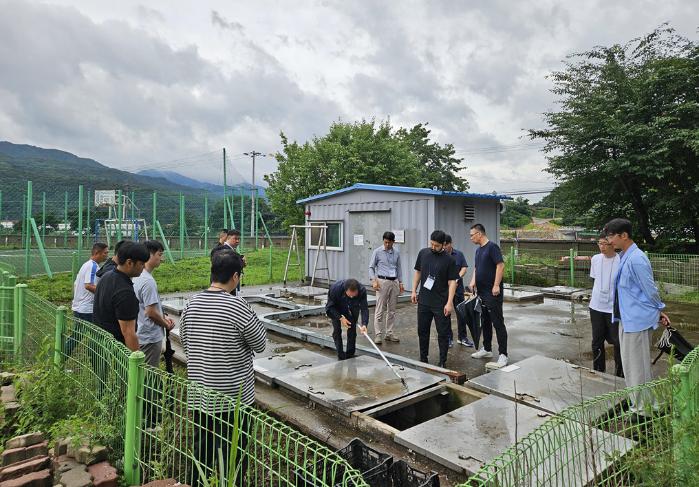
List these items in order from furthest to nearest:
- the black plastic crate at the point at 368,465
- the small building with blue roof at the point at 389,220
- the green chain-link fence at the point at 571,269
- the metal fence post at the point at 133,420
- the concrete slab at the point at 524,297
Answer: the green chain-link fence at the point at 571,269 < the small building with blue roof at the point at 389,220 < the concrete slab at the point at 524,297 < the metal fence post at the point at 133,420 < the black plastic crate at the point at 368,465

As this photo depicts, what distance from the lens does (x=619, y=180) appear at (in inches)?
571

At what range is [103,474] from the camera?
2.56m

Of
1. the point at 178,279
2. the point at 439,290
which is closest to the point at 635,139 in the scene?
the point at 439,290

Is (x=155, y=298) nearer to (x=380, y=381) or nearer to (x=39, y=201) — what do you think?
(x=380, y=381)

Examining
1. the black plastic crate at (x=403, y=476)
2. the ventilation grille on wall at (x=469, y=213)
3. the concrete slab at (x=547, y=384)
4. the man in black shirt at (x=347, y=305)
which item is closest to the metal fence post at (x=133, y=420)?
the black plastic crate at (x=403, y=476)

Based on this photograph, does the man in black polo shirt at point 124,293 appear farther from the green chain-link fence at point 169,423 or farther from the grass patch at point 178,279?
the grass patch at point 178,279

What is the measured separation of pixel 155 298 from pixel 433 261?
10.4ft


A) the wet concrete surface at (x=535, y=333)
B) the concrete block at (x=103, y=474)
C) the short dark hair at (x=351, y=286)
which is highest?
the short dark hair at (x=351, y=286)

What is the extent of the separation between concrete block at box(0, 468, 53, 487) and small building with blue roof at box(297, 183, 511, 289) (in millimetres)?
8530

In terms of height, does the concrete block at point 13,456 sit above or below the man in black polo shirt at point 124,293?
below

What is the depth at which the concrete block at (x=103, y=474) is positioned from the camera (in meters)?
2.49

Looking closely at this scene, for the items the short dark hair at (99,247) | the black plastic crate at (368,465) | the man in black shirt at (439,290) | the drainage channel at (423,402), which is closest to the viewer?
the black plastic crate at (368,465)

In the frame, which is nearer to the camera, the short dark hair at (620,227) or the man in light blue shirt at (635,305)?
the man in light blue shirt at (635,305)

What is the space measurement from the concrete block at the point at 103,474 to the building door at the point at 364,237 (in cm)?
907
